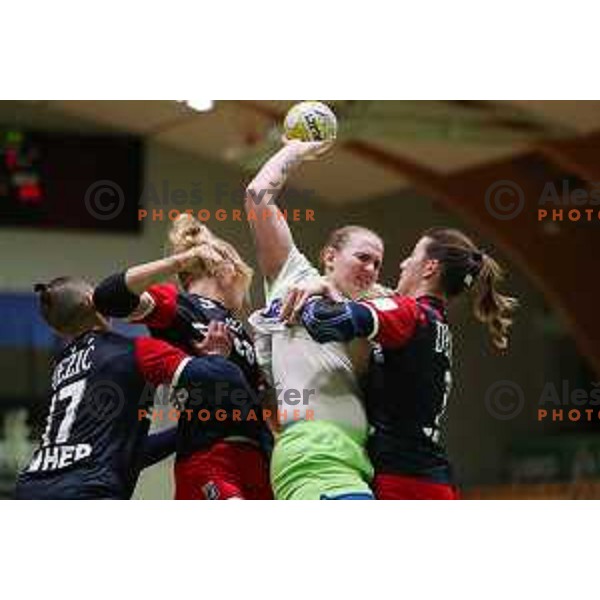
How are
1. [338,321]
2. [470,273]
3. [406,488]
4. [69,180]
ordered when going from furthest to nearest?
[69,180], [470,273], [406,488], [338,321]

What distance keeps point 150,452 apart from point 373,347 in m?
0.74

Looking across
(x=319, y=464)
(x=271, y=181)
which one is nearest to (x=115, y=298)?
(x=271, y=181)

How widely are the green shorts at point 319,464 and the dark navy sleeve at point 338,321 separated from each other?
267mm

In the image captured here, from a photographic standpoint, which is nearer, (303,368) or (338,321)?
(338,321)

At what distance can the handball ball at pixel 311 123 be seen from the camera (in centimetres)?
441

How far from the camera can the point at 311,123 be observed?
4.41 m

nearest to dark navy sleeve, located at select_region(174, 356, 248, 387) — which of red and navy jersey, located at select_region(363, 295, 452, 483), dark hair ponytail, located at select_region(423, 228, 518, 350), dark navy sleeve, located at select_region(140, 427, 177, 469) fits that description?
dark navy sleeve, located at select_region(140, 427, 177, 469)

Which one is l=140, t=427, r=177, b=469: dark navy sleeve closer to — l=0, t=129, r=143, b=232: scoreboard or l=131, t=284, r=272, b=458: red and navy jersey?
l=131, t=284, r=272, b=458: red and navy jersey

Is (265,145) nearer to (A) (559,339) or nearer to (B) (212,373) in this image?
(B) (212,373)

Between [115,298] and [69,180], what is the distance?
0.52 m

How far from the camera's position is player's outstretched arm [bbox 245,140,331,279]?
4.35 m

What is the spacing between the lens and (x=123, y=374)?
434 cm

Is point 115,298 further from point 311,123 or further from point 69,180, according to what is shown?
point 311,123

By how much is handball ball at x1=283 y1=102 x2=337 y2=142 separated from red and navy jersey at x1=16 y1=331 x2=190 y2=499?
77 centimetres
